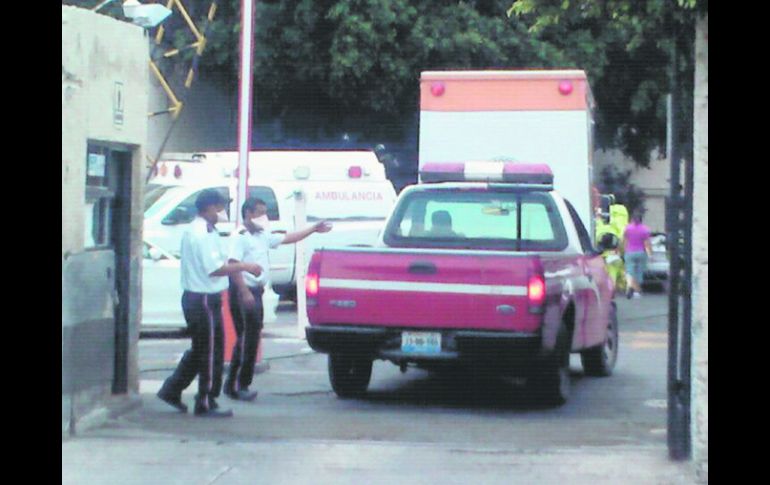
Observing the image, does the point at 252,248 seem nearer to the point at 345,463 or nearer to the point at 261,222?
the point at 261,222

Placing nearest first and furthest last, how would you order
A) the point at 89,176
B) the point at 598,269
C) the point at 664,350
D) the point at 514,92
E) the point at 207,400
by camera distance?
the point at 89,176 → the point at 207,400 → the point at 598,269 → the point at 664,350 → the point at 514,92

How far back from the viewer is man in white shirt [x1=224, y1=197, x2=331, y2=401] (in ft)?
39.3

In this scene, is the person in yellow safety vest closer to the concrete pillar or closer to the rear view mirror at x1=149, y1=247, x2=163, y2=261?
the rear view mirror at x1=149, y1=247, x2=163, y2=261

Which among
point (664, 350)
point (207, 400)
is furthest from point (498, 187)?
point (664, 350)

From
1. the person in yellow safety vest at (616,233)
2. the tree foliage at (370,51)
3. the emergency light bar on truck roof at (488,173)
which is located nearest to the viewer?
the emergency light bar on truck roof at (488,173)

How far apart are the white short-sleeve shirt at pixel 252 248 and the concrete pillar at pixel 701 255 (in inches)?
176

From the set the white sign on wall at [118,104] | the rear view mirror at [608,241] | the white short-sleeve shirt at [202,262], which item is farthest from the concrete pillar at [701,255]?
the rear view mirror at [608,241]

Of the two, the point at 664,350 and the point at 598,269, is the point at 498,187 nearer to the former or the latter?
the point at 598,269

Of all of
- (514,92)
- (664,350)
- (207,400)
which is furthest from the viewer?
(514,92)

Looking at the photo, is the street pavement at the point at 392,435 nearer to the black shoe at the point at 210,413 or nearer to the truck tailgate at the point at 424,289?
the black shoe at the point at 210,413

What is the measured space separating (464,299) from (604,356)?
3377 millimetres

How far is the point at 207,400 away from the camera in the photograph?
1129 cm

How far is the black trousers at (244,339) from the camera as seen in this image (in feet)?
39.7
